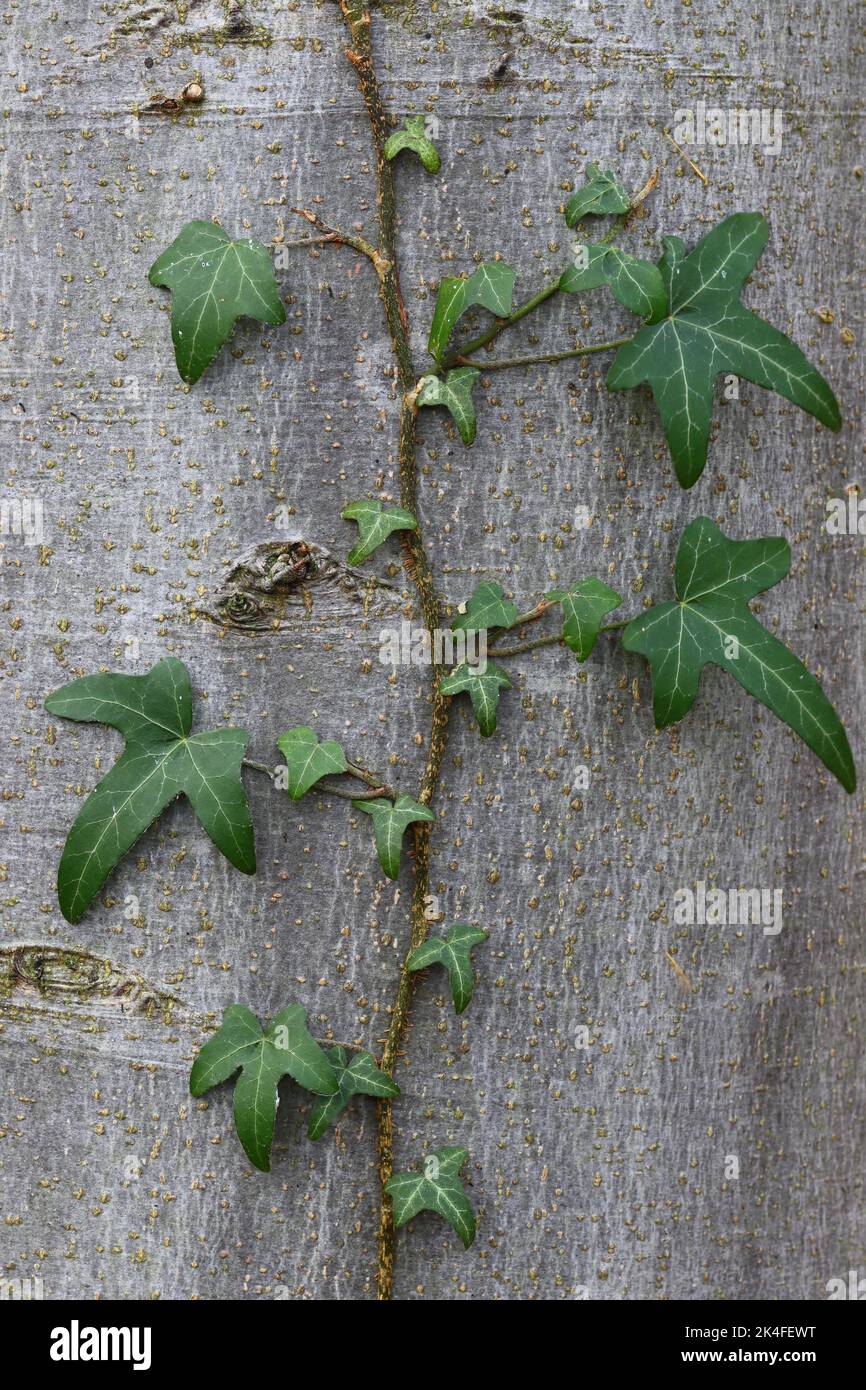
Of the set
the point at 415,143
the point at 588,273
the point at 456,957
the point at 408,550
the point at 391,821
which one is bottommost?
the point at 456,957

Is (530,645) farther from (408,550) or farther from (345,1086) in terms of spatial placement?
(345,1086)

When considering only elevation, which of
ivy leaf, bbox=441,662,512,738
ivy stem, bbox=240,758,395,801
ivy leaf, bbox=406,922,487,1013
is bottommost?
ivy leaf, bbox=406,922,487,1013

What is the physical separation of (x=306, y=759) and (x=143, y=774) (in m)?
0.18

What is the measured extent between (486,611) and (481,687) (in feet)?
0.26

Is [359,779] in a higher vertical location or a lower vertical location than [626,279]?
lower

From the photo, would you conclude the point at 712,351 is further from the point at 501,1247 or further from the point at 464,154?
the point at 501,1247

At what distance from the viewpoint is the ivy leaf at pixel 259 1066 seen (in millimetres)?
938

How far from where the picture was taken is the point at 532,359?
980mm

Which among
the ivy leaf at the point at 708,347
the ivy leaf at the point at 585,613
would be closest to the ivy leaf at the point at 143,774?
the ivy leaf at the point at 585,613

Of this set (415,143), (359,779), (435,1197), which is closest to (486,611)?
(359,779)

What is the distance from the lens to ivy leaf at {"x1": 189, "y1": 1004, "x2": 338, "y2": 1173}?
938 millimetres

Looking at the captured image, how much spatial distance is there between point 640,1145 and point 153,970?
0.56 meters

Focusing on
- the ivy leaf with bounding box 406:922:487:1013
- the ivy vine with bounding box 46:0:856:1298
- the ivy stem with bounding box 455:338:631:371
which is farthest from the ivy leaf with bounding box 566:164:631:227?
the ivy leaf with bounding box 406:922:487:1013

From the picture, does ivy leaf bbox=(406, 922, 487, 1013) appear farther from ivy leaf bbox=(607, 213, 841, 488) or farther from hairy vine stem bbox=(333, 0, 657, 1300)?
ivy leaf bbox=(607, 213, 841, 488)
